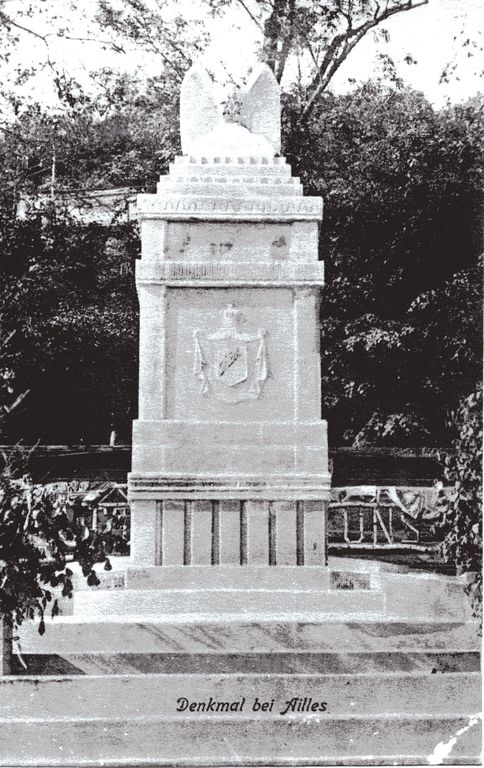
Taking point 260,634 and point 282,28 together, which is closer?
point 260,634

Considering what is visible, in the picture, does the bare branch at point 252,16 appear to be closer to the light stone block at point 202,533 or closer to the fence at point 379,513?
the fence at point 379,513

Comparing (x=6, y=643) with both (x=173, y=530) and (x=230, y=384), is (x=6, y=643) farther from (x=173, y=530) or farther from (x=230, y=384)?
(x=230, y=384)

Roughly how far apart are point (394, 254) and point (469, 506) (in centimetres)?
1016

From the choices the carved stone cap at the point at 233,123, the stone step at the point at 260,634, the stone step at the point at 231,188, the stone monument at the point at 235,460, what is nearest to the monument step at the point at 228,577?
the stone monument at the point at 235,460

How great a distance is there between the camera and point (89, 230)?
1627cm

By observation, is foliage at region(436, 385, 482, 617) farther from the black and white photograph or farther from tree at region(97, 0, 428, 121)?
tree at region(97, 0, 428, 121)

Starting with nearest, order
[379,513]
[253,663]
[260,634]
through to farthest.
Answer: [253,663] < [260,634] < [379,513]

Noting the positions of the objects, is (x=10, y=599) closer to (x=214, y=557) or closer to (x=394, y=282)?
(x=214, y=557)

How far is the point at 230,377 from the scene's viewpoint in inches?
275

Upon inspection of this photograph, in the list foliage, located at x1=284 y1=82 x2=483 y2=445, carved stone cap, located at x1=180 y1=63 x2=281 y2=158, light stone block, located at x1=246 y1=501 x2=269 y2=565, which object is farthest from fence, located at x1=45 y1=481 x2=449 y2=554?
carved stone cap, located at x1=180 y1=63 x2=281 y2=158

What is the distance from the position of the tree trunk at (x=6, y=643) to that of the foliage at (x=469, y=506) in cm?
258

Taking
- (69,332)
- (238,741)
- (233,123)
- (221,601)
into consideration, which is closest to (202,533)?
(221,601)

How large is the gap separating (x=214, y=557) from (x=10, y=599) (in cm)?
207

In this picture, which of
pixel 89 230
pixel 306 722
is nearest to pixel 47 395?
pixel 89 230
